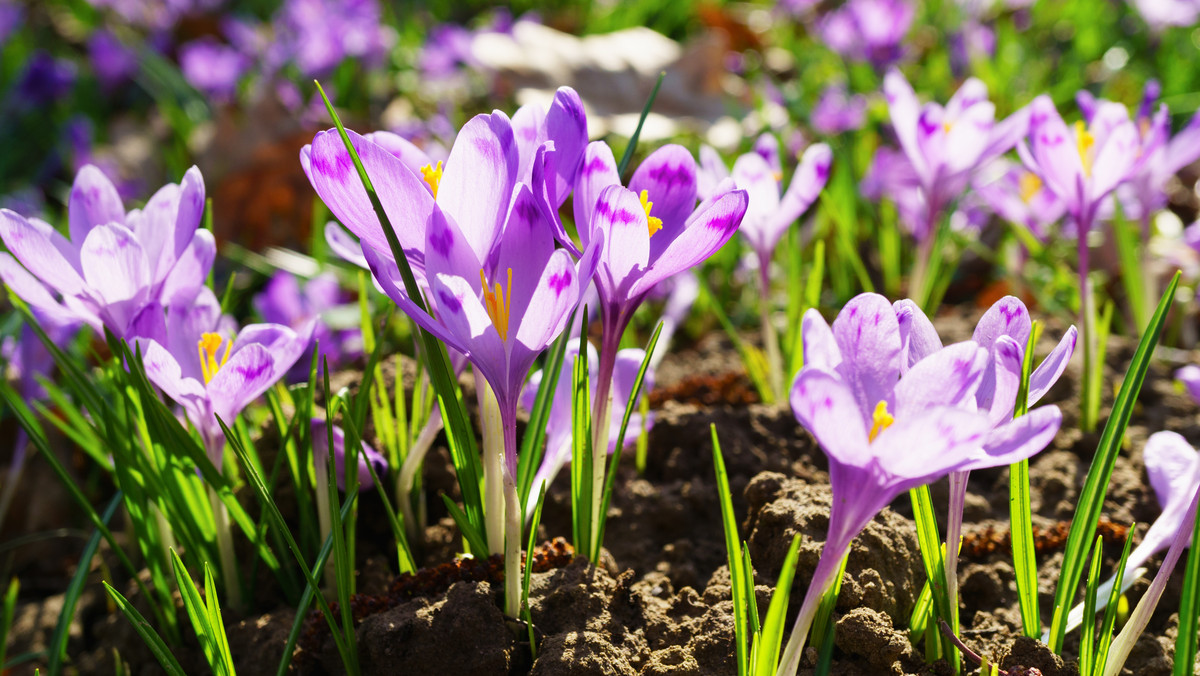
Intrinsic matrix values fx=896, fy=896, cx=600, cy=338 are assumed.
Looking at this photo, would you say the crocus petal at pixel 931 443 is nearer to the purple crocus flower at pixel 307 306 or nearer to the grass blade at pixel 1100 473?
the grass blade at pixel 1100 473

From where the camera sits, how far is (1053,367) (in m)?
0.81

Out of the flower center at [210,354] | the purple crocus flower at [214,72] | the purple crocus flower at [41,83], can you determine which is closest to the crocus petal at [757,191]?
the flower center at [210,354]

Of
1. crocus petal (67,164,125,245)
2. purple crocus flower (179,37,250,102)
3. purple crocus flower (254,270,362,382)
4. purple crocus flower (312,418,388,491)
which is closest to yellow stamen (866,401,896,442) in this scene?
purple crocus flower (312,418,388,491)

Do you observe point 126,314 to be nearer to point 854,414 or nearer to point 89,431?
point 89,431

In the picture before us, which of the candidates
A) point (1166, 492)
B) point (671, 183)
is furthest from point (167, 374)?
point (1166, 492)

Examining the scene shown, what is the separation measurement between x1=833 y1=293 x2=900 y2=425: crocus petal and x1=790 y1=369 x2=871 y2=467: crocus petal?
0.10 meters

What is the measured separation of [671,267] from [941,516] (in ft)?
2.19

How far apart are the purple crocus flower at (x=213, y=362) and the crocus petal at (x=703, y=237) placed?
0.43 meters

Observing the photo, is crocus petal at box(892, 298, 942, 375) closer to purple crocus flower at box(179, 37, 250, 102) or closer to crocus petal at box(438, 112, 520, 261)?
crocus petal at box(438, 112, 520, 261)

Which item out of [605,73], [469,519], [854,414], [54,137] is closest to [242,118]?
[54,137]

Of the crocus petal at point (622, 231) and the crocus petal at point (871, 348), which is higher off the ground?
the crocus petal at point (622, 231)

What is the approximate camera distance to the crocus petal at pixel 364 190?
78 cm

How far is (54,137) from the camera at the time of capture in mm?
4422

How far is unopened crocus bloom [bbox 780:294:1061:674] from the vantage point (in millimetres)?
654
